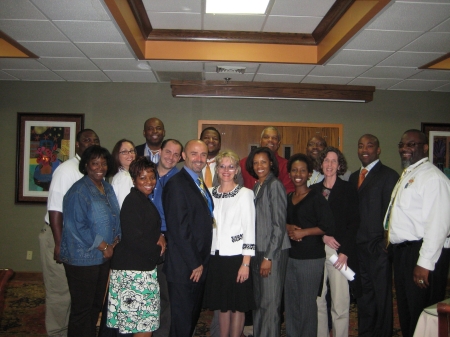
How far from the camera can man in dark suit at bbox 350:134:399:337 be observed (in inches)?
132

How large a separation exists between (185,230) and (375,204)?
5.76 feet

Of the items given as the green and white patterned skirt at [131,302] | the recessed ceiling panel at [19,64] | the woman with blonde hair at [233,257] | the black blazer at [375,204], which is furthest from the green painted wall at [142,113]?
the green and white patterned skirt at [131,302]

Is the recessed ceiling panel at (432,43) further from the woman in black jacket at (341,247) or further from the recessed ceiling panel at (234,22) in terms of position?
the woman in black jacket at (341,247)

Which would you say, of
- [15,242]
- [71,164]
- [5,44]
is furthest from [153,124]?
[15,242]

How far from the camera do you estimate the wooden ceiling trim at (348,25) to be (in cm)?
330

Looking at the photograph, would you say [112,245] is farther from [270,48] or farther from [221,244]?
[270,48]

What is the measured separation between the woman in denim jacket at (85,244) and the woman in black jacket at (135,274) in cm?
18

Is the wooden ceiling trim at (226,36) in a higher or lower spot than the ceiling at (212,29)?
higher

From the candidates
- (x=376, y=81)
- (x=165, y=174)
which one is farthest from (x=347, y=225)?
(x=376, y=81)

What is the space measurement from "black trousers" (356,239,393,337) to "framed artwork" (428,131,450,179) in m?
3.57

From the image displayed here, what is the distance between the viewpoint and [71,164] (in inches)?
128

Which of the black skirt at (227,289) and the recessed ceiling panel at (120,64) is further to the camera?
the recessed ceiling panel at (120,64)

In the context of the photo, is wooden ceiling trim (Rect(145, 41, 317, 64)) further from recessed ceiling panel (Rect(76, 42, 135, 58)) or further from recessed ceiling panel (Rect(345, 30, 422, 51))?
recessed ceiling panel (Rect(345, 30, 422, 51))

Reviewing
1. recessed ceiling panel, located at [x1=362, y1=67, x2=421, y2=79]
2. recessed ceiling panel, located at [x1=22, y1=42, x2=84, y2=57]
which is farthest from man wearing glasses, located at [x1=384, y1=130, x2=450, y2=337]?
recessed ceiling panel, located at [x1=22, y1=42, x2=84, y2=57]
